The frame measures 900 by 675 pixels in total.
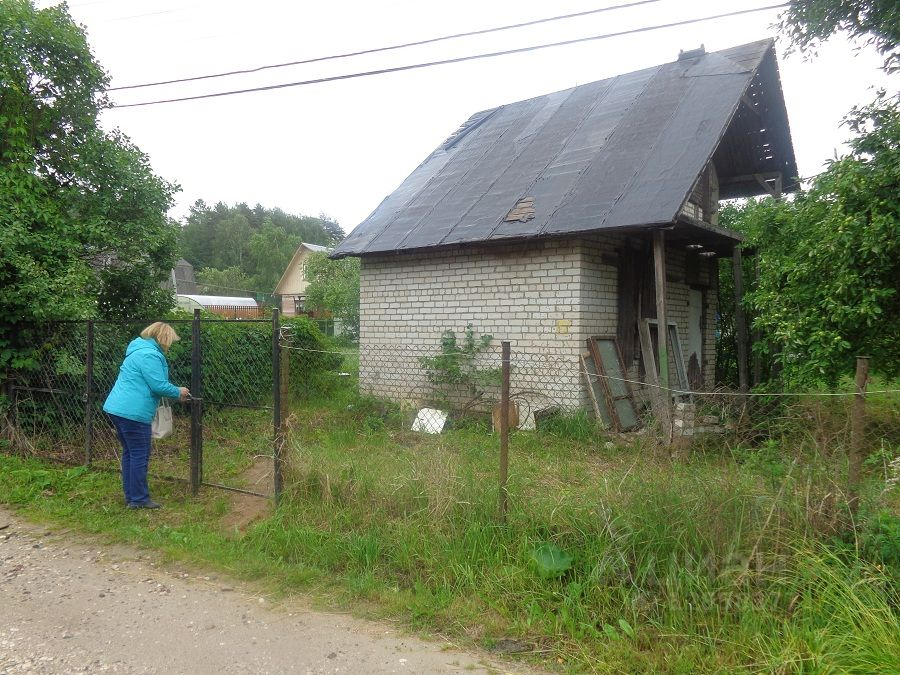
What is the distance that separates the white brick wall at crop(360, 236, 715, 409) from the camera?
7656 millimetres

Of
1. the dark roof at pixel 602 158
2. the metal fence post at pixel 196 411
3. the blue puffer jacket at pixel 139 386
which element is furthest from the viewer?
the dark roof at pixel 602 158

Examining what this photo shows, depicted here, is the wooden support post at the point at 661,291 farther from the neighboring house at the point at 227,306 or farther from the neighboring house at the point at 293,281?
the neighboring house at the point at 293,281

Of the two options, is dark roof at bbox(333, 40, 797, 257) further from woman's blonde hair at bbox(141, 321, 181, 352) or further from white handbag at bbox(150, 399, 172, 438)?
white handbag at bbox(150, 399, 172, 438)

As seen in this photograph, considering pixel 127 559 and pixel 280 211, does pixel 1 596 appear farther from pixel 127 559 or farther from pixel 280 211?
pixel 280 211

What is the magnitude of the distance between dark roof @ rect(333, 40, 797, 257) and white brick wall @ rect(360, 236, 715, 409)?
0.45 meters

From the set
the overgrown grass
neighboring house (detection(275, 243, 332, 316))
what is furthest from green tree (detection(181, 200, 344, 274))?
the overgrown grass

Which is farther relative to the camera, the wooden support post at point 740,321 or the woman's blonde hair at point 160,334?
the wooden support post at point 740,321

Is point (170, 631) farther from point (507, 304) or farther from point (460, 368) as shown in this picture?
point (507, 304)

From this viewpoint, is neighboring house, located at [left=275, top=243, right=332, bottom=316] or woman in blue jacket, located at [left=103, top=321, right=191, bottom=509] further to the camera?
neighboring house, located at [left=275, top=243, right=332, bottom=316]

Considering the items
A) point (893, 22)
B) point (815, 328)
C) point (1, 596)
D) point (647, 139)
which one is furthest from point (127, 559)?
point (893, 22)

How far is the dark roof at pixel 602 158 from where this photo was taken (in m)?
7.45

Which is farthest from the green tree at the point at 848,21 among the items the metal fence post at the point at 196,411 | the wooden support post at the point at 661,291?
the metal fence post at the point at 196,411

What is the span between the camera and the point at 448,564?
144 inches

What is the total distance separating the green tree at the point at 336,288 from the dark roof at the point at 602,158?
13.9 metres
